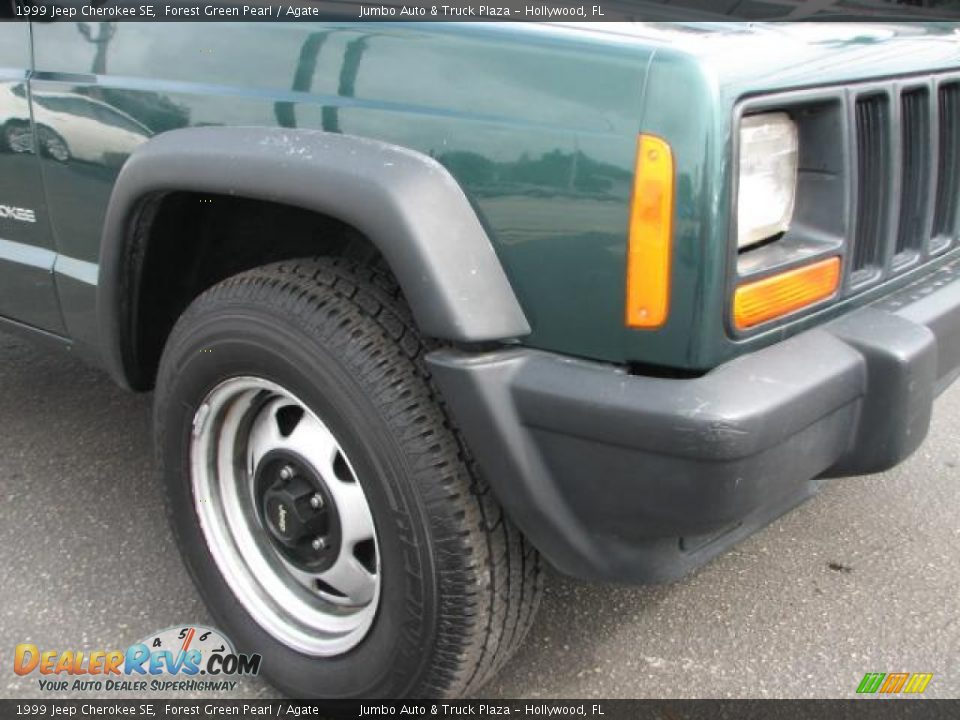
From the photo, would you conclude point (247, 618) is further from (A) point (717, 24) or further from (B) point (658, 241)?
(A) point (717, 24)

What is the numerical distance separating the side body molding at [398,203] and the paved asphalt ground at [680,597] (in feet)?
3.30

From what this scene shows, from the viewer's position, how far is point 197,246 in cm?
214

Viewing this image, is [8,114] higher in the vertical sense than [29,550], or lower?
higher

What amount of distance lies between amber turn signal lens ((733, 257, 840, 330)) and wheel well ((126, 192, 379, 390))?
2.50 feet

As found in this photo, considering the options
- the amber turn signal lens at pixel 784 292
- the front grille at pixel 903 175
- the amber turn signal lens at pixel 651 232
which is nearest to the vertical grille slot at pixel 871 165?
the front grille at pixel 903 175

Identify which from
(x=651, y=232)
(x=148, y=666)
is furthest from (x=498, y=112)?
(x=148, y=666)

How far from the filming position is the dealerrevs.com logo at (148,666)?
2098 mm

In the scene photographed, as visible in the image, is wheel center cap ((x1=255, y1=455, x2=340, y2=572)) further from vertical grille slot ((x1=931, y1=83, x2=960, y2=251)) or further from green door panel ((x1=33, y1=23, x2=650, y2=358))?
vertical grille slot ((x1=931, y1=83, x2=960, y2=251))

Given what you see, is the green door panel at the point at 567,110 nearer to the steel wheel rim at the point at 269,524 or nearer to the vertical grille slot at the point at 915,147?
the vertical grille slot at the point at 915,147

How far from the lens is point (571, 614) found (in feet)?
7.63

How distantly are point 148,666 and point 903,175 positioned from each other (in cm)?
198

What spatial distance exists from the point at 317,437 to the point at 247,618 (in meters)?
0.51

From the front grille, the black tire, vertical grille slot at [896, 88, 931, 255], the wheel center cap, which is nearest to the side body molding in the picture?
the black tire

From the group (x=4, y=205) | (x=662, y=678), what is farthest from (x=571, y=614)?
(x=4, y=205)
